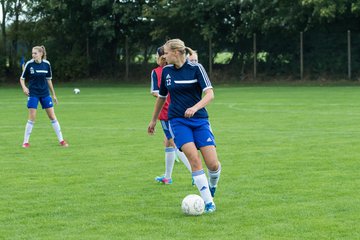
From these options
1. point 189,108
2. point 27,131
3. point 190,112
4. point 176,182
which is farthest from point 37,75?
point 190,112

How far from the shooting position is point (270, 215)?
883 cm

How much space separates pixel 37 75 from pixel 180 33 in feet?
102

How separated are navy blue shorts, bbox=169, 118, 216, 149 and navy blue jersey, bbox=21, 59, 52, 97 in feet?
25.7

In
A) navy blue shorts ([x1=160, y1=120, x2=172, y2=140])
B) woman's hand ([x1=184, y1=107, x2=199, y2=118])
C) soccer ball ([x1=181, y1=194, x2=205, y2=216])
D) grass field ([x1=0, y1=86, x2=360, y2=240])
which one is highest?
woman's hand ([x1=184, y1=107, x2=199, y2=118])

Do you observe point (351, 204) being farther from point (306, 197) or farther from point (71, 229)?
point (71, 229)

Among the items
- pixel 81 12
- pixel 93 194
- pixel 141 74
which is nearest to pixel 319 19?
pixel 141 74

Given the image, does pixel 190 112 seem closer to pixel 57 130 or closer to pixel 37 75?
pixel 57 130

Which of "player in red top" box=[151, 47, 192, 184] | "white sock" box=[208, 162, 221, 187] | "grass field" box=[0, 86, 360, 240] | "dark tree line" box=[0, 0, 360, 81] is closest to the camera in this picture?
"grass field" box=[0, 86, 360, 240]

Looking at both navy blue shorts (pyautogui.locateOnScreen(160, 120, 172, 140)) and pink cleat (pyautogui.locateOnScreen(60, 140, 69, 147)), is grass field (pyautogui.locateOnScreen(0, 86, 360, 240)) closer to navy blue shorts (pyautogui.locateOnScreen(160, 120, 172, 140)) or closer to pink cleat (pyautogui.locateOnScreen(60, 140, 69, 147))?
pink cleat (pyautogui.locateOnScreen(60, 140, 69, 147))

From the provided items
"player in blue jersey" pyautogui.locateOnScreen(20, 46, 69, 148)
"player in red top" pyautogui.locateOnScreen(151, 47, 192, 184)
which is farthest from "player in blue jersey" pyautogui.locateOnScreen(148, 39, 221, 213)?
"player in blue jersey" pyautogui.locateOnScreen(20, 46, 69, 148)

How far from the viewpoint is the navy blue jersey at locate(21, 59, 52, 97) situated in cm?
1661

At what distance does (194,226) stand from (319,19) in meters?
34.2

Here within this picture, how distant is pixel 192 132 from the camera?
9.39m

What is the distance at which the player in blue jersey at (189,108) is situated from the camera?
9211mm
